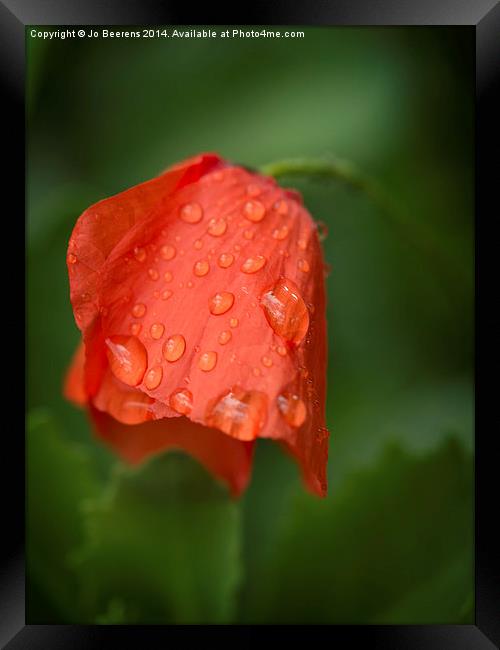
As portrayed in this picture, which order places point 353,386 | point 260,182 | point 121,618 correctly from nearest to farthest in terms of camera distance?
point 260,182 → point 121,618 → point 353,386

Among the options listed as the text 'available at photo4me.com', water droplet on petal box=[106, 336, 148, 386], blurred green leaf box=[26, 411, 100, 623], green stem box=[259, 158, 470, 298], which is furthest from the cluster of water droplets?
blurred green leaf box=[26, 411, 100, 623]

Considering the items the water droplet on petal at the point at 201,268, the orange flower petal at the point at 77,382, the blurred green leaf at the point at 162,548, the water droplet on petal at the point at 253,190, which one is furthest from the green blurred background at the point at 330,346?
the water droplet on petal at the point at 201,268

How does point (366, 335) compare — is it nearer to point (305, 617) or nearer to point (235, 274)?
point (305, 617)

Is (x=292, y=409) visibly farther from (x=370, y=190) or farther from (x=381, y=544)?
→ (x=381, y=544)

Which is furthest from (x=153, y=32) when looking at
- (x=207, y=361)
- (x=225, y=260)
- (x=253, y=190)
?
(x=207, y=361)

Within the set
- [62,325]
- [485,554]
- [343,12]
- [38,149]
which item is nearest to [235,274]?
[343,12]

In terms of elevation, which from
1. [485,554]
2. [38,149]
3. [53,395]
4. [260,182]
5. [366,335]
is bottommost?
[485,554]

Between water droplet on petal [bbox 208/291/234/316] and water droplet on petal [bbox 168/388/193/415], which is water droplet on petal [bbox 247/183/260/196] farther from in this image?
water droplet on petal [bbox 168/388/193/415]
